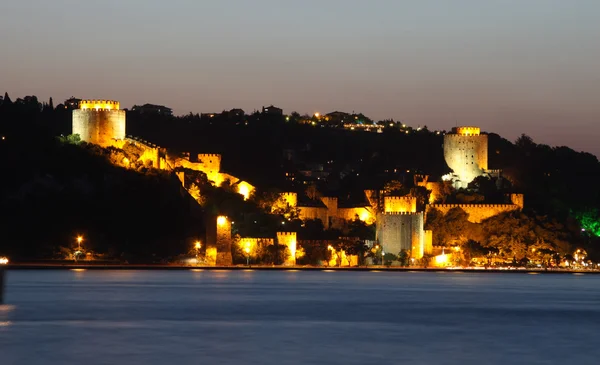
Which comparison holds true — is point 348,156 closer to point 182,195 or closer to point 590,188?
point 590,188

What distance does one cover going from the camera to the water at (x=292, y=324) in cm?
3925

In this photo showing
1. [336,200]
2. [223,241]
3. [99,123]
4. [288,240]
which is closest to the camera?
[223,241]

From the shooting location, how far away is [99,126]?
9131 cm

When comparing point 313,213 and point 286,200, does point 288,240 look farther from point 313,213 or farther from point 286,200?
point 286,200

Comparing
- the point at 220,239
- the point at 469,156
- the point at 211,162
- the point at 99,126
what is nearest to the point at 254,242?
the point at 220,239

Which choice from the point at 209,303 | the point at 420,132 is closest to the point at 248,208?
the point at 209,303

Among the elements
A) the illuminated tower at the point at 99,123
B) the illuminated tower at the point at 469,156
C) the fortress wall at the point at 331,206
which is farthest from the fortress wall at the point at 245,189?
the illuminated tower at the point at 469,156

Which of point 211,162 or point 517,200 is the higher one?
point 211,162

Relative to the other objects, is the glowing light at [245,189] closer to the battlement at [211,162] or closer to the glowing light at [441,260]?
the battlement at [211,162]

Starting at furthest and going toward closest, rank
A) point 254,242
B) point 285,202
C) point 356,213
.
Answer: point 356,213
point 285,202
point 254,242

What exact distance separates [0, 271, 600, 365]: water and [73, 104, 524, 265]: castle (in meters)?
7.81

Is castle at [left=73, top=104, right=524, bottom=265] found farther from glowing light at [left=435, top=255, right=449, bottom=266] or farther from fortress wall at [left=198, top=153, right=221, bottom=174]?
glowing light at [left=435, top=255, right=449, bottom=266]

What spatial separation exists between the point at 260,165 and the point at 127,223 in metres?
34.0

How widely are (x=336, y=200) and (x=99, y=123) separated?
17.3 metres
